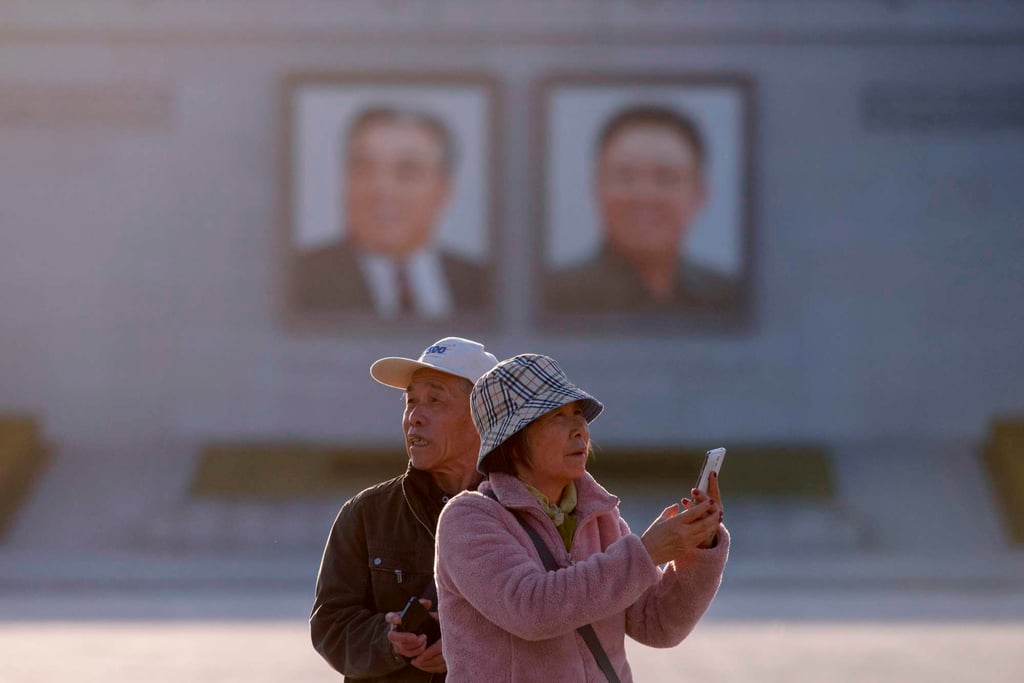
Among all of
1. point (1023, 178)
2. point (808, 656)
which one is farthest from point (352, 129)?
point (808, 656)

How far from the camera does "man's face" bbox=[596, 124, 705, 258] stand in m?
23.9

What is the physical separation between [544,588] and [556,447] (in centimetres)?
37

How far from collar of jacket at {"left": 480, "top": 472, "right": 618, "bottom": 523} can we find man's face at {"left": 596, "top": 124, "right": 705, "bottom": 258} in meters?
19.9

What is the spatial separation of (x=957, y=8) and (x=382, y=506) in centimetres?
2154

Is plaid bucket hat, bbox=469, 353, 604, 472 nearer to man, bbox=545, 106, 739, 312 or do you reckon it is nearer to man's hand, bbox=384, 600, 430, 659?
man's hand, bbox=384, 600, 430, 659

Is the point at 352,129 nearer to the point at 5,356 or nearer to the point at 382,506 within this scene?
the point at 5,356

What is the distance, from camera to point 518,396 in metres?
3.98

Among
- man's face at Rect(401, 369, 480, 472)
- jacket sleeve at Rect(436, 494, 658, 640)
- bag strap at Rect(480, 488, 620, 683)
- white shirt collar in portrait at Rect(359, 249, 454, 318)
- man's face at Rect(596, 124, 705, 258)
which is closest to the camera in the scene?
jacket sleeve at Rect(436, 494, 658, 640)

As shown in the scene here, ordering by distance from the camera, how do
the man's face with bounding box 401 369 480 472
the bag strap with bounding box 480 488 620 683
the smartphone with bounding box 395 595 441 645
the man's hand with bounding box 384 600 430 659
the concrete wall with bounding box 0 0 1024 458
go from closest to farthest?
1. the bag strap with bounding box 480 488 620 683
2. the man's hand with bounding box 384 600 430 659
3. the smartphone with bounding box 395 595 441 645
4. the man's face with bounding box 401 369 480 472
5. the concrete wall with bounding box 0 0 1024 458

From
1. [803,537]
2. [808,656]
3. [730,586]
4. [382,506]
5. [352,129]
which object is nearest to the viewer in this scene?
[382,506]

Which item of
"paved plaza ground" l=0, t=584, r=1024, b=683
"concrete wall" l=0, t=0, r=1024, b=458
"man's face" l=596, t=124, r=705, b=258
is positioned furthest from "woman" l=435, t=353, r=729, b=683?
Result: "concrete wall" l=0, t=0, r=1024, b=458

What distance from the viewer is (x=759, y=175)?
24656 mm

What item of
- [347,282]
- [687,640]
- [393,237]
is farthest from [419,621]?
[347,282]

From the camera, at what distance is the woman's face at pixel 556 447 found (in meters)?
3.98
